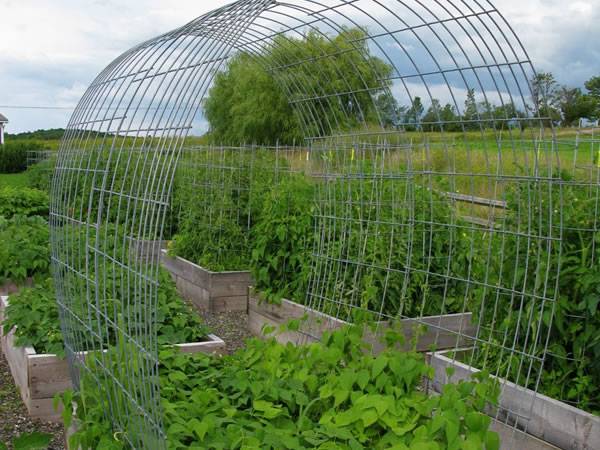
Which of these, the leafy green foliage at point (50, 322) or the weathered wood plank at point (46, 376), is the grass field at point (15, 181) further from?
the weathered wood plank at point (46, 376)

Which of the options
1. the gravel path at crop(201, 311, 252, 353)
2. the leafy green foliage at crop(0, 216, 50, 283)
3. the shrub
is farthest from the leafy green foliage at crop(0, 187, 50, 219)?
the shrub

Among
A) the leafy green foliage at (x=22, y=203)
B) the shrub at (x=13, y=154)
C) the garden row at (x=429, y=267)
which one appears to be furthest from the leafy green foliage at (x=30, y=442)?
the shrub at (x=13, y=154)

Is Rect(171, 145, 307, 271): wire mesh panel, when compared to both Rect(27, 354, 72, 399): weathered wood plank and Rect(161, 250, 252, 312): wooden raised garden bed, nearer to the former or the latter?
Rect(161, 250, 252, 312): wooden raised garden bed

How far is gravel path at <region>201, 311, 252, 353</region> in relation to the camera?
5.84m

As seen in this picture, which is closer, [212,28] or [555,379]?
[212,28]

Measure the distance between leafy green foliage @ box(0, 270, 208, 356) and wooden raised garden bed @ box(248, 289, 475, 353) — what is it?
560 mm

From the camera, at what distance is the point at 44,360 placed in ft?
13.5

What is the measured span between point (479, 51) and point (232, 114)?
78.8 feet

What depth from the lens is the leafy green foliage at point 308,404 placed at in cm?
268

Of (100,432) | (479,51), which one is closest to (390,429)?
Result: (100,432)

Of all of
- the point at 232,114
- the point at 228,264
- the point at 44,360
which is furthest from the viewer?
the point at 232,114

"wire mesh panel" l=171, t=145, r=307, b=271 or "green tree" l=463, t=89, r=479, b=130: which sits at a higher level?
"green tree" l=463, t=89, r=479, b=130

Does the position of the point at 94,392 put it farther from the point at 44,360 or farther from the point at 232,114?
the point at 232,114

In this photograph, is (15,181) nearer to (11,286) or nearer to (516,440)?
(11,286)
